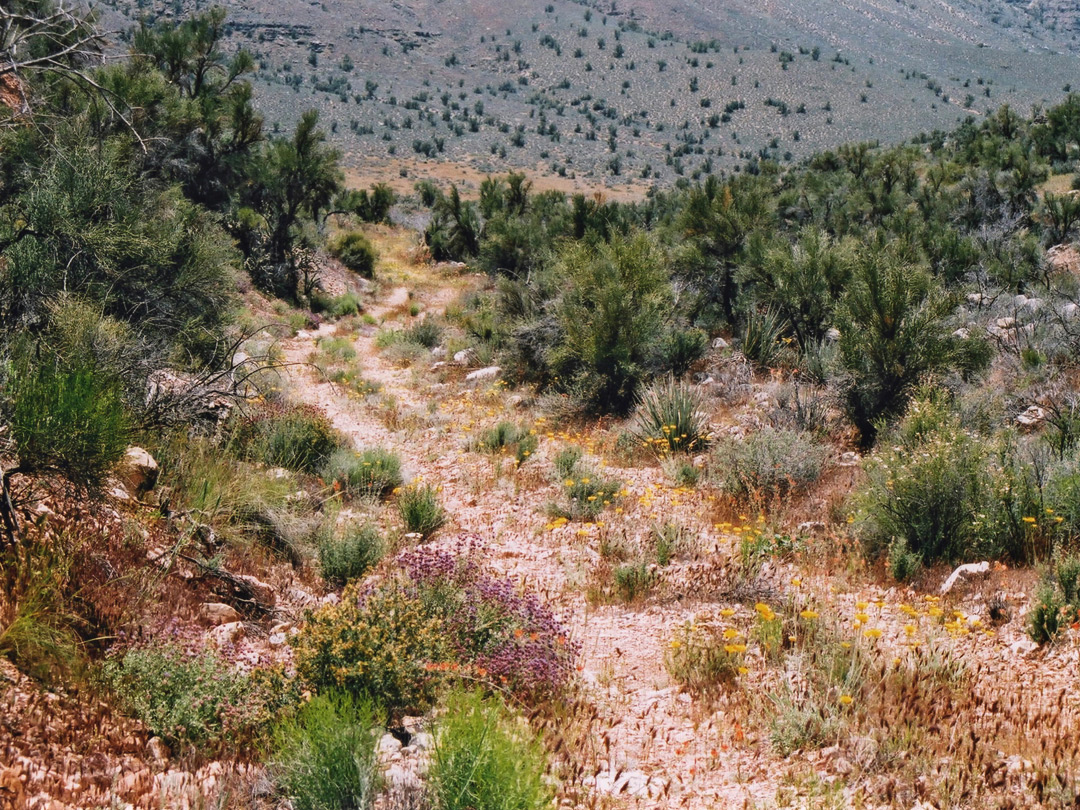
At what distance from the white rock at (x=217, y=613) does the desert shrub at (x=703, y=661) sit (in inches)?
93.0

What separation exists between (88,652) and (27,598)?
36 centimetres

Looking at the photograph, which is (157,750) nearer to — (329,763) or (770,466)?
(329,763)

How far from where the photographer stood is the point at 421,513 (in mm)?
5906

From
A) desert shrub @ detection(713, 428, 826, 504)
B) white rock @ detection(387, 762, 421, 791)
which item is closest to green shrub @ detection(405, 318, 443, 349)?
desert shrub @ detection(713, 428, 826, 504)

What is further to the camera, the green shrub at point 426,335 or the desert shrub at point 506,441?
the green shrub at point 426,335

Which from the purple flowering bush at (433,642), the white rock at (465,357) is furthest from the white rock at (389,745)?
the white rock at (465,357)

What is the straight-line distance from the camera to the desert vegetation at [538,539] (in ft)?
9.20

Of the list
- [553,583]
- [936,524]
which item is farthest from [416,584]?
[936,524]

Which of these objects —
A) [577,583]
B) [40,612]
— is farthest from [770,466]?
[40,612]

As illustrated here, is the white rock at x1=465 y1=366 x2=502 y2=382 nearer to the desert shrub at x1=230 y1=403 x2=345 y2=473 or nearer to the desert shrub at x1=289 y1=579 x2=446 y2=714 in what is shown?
the desert shrub at x1=230 y1=403 x2=345 y2=473

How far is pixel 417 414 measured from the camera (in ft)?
33.1

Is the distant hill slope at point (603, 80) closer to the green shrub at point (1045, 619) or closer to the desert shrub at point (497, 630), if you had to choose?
the desert shrub at point (497, 630)

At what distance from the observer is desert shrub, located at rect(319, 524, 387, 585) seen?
15.8ft

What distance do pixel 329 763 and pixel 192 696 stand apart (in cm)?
90
